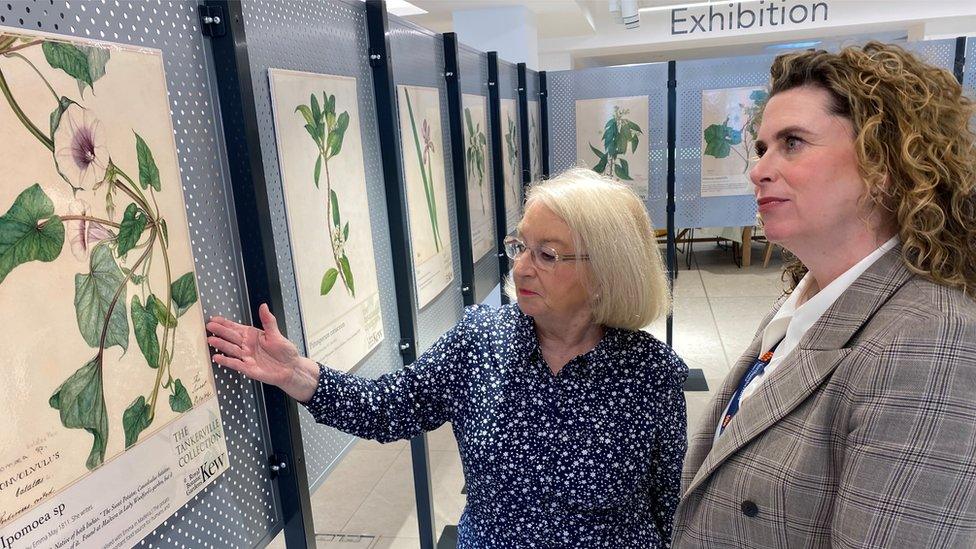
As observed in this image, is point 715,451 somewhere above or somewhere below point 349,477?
above

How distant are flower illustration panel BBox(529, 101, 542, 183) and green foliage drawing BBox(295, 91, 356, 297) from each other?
2.98 metres

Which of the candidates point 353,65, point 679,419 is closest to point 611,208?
point 679,419

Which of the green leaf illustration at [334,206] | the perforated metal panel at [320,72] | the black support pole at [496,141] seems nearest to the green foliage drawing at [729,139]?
the black support pole at [496,141]

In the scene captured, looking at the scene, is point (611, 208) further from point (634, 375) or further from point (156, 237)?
point (156, 237)

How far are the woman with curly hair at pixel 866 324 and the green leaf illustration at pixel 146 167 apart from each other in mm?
1085

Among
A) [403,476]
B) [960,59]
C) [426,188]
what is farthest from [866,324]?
[960,59]

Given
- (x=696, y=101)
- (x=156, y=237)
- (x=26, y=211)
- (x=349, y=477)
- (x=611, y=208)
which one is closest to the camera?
(x=26, y=211)

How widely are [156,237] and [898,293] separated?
1273mm

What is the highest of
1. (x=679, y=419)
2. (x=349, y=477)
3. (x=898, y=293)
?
(x=898, y=293)

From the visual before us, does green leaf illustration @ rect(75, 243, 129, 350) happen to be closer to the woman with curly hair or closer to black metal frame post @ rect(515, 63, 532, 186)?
the woman with curly hair

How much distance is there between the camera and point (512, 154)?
412cm

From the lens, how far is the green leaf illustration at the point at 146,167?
101cm

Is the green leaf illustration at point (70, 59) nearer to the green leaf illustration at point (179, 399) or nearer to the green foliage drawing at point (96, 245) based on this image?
the green foliage drawing at point (96, 245)

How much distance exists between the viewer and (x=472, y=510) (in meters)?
1.53
